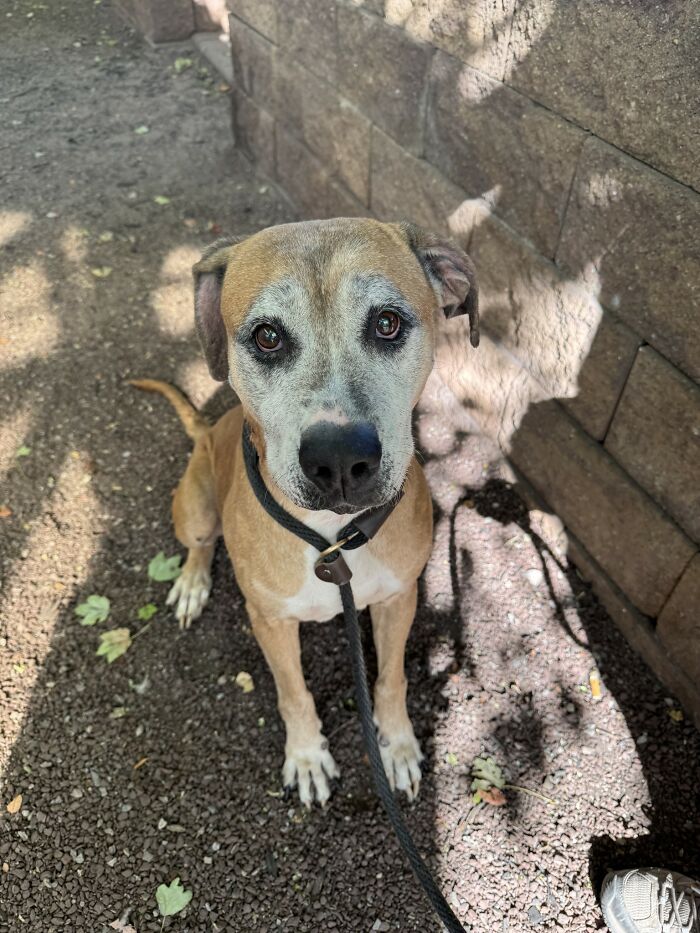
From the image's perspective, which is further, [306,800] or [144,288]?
[144,288]

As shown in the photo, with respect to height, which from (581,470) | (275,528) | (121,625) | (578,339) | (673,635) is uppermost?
(578,339)

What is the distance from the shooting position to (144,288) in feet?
18.6

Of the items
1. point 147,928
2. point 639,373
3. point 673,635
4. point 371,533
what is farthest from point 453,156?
point 147,928

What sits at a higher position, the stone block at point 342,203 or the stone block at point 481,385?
the stone block at point 342,203

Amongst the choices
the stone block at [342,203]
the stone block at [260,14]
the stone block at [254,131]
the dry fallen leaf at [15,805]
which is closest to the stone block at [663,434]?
the stone block at [342,203]

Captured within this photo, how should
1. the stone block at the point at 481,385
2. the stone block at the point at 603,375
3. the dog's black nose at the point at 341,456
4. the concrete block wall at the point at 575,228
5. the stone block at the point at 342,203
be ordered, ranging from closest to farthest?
the dog's black nose at the point at 341,456 < the concrete block wall at the point at 575,228 < the stone block at the point at 603,375 < the stone block at the point at 481,385 < the stone block at the point at 342,203

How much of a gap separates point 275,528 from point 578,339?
5.84ft

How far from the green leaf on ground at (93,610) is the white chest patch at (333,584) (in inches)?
56.2

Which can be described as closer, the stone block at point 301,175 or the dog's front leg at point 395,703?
the dog's front leg at point 395,703

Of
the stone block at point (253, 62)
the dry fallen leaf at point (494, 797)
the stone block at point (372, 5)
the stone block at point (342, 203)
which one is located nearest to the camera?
the dry fallen leaf at point (494, 797)

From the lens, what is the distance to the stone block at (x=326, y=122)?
4832 millimetres

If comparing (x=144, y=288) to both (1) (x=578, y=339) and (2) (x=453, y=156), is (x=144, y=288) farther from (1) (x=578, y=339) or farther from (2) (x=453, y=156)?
(1) (x=578, y=339)

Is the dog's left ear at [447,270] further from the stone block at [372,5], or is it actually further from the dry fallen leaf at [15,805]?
the dry fallen leaf at [15,805]

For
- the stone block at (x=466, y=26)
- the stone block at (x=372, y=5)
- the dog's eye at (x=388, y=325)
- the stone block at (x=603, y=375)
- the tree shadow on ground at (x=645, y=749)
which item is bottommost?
the tree shadow on ground at (x=645, y=749)
